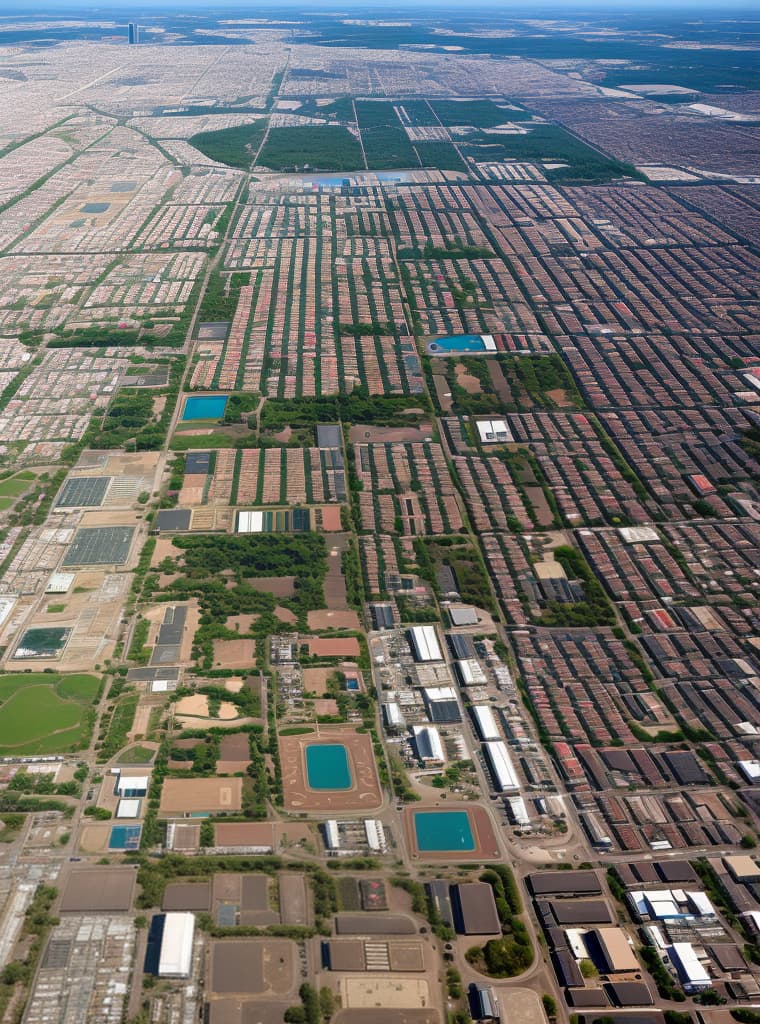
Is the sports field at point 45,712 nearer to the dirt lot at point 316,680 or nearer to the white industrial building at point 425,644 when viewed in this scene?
the dirt lot at point 316,680

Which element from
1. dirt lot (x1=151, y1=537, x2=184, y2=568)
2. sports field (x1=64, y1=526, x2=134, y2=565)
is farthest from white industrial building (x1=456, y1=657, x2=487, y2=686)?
sports field (x1=64, y1=526, x2=134, y2=565)

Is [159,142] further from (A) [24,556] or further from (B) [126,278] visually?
(A) [24,556]

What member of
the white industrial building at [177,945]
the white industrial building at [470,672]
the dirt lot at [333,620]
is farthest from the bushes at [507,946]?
the dirt lot at [333,620]

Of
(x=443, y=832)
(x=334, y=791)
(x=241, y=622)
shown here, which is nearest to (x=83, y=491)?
(x=241, y=622)

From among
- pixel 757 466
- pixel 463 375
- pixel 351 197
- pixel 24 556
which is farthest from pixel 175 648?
pixel 351 197

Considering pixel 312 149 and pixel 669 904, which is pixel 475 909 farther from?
pixel 312 149

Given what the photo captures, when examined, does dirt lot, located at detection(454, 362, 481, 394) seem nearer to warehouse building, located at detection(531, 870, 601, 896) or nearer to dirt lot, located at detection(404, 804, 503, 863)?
dirt lot, located at detection(404, 804, 503, 863)

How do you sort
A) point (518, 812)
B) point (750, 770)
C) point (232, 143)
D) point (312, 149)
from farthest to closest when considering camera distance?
1. point (232, 143)
2. point (312, 149)
3. point (750, 770)
4. point (518, 812)
